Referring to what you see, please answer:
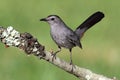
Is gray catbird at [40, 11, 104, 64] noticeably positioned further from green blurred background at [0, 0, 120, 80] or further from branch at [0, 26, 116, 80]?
green blurred background at [0, 0, 120, 80]

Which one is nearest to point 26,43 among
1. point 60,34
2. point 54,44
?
point 60,34

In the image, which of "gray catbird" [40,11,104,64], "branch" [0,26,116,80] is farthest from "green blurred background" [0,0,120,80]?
"branch" [0,26,116,80]

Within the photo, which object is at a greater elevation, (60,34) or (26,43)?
(26,43)

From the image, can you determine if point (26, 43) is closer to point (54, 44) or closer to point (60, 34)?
point (60, 34)

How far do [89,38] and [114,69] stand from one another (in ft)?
7.55

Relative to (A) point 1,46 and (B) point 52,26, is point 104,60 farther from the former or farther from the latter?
(B) point 52,26

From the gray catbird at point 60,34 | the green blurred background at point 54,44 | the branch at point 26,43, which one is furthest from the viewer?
the green blurred background at point 54,44

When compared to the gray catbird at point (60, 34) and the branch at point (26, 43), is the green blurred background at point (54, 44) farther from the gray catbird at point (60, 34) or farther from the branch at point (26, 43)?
the branch at point (26, 43)

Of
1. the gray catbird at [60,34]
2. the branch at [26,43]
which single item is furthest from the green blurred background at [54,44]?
the branch at [26,43]

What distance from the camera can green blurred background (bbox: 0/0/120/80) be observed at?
1023 cm

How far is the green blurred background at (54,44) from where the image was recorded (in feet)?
33.6

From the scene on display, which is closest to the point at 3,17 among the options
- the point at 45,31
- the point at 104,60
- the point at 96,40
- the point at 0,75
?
the point at 45,31

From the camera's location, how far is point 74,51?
11891mm

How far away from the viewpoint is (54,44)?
1219 cm
